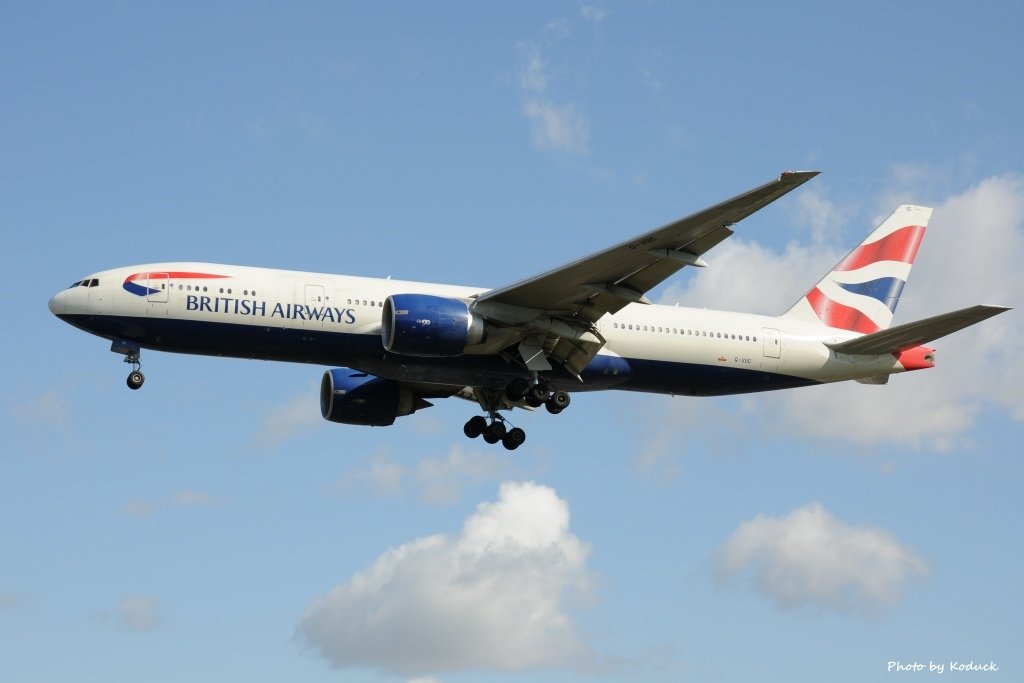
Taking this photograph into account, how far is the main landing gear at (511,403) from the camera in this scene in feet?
128

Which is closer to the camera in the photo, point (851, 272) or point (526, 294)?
point (526, 294)

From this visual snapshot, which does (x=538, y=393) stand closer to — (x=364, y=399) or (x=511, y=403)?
(x=511, y=403)

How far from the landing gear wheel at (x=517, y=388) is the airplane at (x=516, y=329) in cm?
4

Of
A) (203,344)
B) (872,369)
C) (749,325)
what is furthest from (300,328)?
(872,369)

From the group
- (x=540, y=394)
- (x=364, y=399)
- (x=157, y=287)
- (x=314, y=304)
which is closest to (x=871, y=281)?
(x=540, y=394)

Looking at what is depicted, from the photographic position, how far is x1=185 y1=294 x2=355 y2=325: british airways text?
36.3 m

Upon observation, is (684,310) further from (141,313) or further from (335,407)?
(141,313)

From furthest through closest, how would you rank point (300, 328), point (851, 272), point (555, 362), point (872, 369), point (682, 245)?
point (851, 272) → point (872, 369) → point (555, 362) → point (300, 328) → point (682, 245)

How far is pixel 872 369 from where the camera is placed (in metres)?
42.1

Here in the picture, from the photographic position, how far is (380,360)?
3750 centimetres

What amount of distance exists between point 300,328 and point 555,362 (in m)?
7.30

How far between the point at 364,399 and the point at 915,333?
53.9 ft

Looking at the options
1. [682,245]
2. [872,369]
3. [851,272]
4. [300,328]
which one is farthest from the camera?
[851,272]

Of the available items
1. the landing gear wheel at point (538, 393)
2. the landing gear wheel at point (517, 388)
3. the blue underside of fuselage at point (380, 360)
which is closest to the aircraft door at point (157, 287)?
the blue underside of fuselage at point (380, 360)
